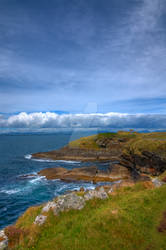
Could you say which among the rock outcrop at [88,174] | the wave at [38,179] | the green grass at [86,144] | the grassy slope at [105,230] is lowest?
the wave at [38,179]

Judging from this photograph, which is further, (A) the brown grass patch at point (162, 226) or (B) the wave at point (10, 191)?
(B) the wave at point (10, 191)

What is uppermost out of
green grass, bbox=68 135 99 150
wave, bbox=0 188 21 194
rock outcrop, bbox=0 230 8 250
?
rock outcrop, bbox=0 230 8 250

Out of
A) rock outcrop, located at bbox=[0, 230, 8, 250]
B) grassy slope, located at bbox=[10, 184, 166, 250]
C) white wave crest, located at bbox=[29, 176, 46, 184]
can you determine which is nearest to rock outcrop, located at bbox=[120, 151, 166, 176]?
white wave crest, located at bbox=[29, 176, 46, 184]

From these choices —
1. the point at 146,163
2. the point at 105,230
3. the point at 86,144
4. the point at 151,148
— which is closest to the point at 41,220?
the point at 105,230

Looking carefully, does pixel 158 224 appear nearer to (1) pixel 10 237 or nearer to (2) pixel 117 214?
(2) pixel 117 214

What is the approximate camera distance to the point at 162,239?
11969mm

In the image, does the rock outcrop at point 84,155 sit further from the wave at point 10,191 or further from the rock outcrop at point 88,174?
the wave at point 10,191

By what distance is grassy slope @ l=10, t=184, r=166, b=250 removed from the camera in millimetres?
11875

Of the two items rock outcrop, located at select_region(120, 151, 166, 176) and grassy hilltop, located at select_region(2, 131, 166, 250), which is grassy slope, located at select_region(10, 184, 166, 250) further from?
rock outcrop, located at select_region(120, 151, 166, 176)

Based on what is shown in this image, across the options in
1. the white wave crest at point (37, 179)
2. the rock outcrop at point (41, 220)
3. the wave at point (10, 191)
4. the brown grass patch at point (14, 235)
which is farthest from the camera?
the white wave crest at point (37, 179)

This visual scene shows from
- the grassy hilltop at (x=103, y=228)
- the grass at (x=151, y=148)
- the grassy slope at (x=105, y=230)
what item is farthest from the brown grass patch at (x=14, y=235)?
the grass at (x=151, y=148)

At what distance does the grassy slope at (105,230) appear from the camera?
11.9 meters

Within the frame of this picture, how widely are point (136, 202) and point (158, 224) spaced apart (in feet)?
10.7

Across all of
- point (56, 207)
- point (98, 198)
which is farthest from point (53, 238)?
point (98, 198)
